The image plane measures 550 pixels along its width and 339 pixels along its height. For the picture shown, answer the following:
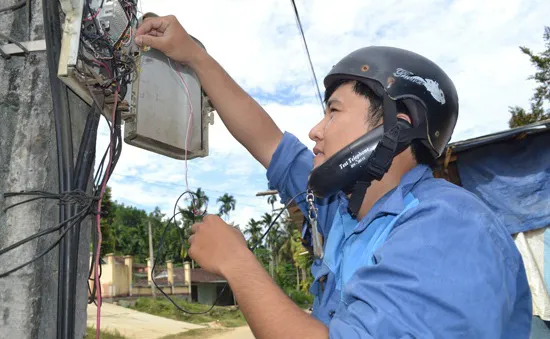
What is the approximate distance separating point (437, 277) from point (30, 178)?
5.26 ft

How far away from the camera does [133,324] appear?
23125 mm

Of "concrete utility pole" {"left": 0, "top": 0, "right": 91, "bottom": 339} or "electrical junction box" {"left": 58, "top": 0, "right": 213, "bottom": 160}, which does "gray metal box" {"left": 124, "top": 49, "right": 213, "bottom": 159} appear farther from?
"concrete utility pole" {"left": 0, "top": 0, "right": 91, "bottom": 339}

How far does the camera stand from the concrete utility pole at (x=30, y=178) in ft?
6.05

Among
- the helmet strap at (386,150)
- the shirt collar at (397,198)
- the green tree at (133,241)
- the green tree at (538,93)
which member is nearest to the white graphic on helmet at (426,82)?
the helmet strap at (386,150)

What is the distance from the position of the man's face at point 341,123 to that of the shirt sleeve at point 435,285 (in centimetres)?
58

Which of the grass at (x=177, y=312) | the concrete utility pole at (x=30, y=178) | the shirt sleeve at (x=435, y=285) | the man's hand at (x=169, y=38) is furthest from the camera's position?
the grass at (x=177, y=312)

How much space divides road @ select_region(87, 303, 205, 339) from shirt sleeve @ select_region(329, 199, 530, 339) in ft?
63.6

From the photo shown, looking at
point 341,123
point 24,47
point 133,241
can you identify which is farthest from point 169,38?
point 133,241

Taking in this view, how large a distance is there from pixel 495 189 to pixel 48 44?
203 inches

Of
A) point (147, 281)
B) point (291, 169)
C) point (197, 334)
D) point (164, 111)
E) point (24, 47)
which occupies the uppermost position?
point (24, 47)

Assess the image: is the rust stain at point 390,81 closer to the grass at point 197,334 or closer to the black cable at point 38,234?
the black cable at point 38,234

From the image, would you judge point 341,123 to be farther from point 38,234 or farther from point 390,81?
point 38,234

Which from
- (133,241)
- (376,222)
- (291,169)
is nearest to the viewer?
(376,222)

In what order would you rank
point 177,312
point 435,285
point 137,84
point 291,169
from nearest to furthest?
point 435,285 < point 137,84 < point 291,169 < point 177,312
